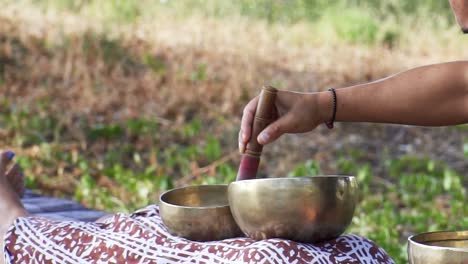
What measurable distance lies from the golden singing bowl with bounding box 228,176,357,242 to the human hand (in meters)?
0.21

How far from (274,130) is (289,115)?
0.07 metres

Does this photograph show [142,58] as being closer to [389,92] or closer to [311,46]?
[311,46]

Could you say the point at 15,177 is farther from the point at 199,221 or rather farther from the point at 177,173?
the point at 177,173

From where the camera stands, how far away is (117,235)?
6.95 feet

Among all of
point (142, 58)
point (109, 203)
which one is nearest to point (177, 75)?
point (142, 58)

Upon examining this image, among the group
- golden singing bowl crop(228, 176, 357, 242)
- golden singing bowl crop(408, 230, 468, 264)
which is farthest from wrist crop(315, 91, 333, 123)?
golden singing bowl crop(408, 230, 468, 264)

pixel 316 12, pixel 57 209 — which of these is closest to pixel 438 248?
pixel 57 209

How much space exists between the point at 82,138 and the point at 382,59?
3.23 meters

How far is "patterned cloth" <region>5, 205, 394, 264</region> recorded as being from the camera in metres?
1.80

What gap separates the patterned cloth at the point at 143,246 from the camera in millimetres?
1803

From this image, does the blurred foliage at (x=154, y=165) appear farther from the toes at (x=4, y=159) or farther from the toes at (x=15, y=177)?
the toes at (x=4, y=159)

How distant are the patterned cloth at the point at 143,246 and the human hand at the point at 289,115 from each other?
10.8 inches

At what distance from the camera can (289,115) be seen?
2059 mm

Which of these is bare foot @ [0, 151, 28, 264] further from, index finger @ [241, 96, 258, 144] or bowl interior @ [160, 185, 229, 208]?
index finger @ [241, 96, 258, 144]
